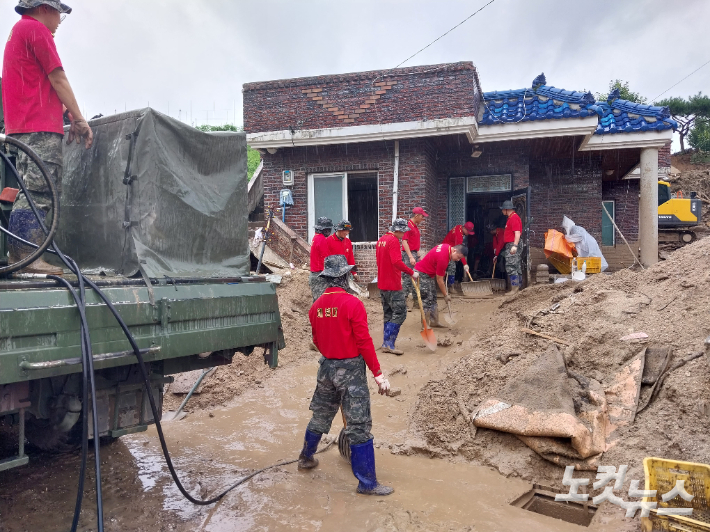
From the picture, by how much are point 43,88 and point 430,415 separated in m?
4.35

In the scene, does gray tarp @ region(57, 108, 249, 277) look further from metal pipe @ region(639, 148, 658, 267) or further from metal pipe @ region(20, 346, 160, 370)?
metal pipe @ region(639, 148, 658, 267)

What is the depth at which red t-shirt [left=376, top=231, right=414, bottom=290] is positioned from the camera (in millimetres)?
7430

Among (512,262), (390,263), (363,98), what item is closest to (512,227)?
(512,262)

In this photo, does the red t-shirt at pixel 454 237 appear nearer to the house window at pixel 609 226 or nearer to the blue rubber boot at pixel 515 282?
the blue rubber boot at pixel 515 282

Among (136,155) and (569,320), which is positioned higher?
(136,155)

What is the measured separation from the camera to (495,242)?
1308 cm

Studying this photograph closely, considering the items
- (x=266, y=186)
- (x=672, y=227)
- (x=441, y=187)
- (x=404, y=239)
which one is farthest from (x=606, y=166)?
(x=266, y=186)

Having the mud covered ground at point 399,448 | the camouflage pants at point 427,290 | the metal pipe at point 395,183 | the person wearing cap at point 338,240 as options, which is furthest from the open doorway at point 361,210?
the mud covered ground at point 399,448

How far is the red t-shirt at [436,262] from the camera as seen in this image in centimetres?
819

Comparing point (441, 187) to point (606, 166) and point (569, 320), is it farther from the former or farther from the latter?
point (569, 320)

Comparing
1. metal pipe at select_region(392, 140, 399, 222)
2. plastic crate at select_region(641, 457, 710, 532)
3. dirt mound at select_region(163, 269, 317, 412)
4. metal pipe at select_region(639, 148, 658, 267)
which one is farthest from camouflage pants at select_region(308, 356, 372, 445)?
metal pipe at select_region(639, 148, 658, 267)

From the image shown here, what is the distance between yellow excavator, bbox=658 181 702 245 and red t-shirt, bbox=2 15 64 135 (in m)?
17.6

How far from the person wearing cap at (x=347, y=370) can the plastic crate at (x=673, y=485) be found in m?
1.76

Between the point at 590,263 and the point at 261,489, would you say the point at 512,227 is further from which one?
the point at 261,489
